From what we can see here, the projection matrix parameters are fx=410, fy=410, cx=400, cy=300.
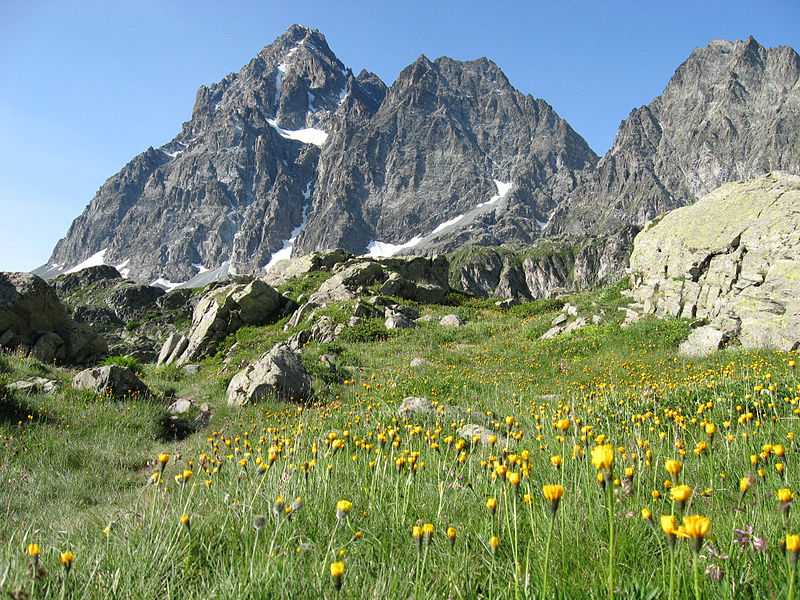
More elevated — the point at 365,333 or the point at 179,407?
the point at 365,333

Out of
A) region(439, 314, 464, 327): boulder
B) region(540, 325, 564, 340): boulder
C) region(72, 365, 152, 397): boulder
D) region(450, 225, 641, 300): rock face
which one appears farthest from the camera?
region(450, 225, 641, 300): rock face

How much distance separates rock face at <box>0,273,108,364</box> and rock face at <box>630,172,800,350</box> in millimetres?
21179

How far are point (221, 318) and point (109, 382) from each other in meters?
11.1

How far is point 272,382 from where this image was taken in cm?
941

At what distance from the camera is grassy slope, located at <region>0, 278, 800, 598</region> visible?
6.25 feet

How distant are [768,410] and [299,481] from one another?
212 inches

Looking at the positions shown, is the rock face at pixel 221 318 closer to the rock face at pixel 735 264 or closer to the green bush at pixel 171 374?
the green bush at pixel 171 374

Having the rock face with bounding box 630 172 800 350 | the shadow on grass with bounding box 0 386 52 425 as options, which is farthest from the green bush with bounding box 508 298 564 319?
the shadow on grass with bounding box 0 386 52 425

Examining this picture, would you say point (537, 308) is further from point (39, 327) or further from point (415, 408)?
point (39, 327)

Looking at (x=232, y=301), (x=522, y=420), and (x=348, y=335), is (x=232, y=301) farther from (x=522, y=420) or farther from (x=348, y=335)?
(x=522, y=420)

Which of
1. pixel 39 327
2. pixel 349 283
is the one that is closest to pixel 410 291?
pixel 349 283

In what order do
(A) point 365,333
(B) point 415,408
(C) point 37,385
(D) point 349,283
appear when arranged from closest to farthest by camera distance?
(B) point 415,408 < (C) point 37,385 < (A) point 365,333 < (D) point 349,283

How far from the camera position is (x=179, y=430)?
8.33 m

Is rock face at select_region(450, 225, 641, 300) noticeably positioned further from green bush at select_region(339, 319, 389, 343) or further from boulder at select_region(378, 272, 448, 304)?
green bush at select_region(339, 319, 389, 343)
